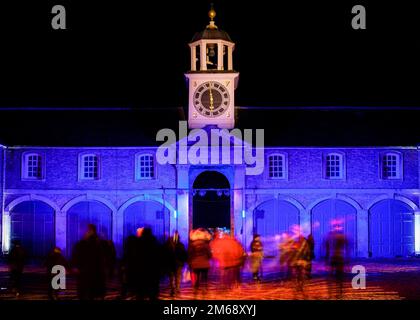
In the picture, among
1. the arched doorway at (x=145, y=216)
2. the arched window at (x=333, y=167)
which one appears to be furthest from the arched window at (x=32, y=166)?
the arched window at (x=333, y=167)

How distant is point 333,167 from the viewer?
38812 mm

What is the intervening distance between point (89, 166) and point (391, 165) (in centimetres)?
1638

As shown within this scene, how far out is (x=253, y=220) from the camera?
3812cm

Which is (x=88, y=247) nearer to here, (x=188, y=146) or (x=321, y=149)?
(x=188, y=146)

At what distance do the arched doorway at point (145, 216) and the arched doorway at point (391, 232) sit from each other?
1118 cm

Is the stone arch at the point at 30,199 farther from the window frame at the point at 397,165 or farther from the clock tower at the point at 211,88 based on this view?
the window frame at the point at 397,165

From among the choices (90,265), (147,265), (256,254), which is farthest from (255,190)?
(90,265)

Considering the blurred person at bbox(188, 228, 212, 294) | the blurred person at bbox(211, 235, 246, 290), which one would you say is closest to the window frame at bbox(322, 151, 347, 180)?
the blurred person at bbox(211, 235, 246, 290)

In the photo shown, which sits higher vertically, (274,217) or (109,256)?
(274,217)

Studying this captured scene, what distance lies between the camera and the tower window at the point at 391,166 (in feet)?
127

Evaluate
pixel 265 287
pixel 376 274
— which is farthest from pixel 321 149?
pixel 265 287

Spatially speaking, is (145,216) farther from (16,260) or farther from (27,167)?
(16,260)

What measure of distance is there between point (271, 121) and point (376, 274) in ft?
43.9

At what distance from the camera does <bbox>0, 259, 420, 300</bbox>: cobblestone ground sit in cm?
2198
